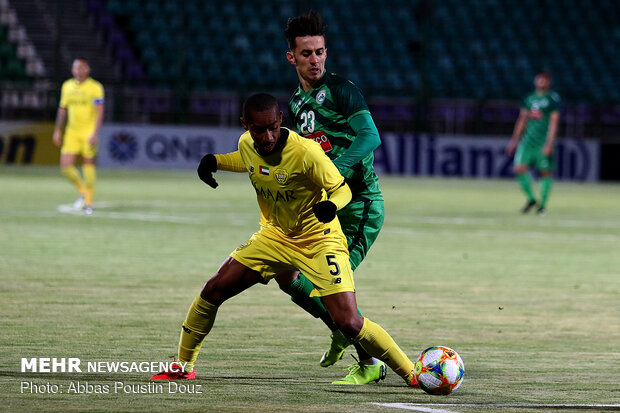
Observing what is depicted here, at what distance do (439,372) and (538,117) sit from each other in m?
15.9

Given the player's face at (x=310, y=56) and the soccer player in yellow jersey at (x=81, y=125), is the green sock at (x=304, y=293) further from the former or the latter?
the soccer player in yellow jersey at (x=81, y=125)

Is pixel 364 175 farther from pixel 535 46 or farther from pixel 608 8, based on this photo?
pixel 608 8

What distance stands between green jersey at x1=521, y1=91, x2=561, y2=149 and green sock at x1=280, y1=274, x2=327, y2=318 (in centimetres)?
1511

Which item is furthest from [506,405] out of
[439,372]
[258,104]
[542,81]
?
[542,81]

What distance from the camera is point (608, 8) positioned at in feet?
144

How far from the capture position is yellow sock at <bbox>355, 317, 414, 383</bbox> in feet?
20.1

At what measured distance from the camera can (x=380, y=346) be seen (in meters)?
6.14

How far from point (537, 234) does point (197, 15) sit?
2356 centimetres

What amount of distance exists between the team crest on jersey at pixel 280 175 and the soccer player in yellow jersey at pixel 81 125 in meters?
13.2

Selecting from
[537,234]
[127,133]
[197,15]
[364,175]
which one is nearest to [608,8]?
[197,15]

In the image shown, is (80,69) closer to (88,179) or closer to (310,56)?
(88,179)

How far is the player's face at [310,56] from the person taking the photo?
689cm

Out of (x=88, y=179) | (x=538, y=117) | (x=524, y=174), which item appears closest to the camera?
(x=88, y=179)

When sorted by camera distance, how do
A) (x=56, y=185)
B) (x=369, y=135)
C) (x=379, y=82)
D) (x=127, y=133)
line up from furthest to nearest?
(x=379, y=82) < (x=127, y=133) < (x=56, y=185) < (x=369, y=135)
